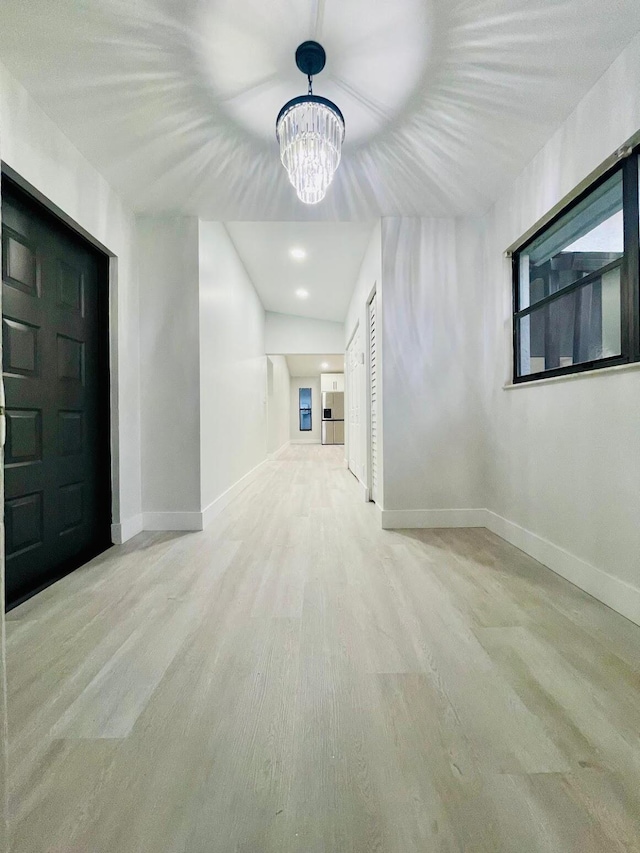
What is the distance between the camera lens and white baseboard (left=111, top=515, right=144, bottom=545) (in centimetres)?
254

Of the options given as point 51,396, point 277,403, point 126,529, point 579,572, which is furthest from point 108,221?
point 277,403

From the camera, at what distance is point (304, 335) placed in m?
6.70

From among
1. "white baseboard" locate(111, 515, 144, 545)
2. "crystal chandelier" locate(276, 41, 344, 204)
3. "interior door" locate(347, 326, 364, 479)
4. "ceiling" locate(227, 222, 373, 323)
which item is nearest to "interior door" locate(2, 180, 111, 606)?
"white baseboard" locate(111, 515, 144, 545)

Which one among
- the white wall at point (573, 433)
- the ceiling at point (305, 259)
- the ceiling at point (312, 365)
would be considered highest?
the ceiling at point (305, 259)

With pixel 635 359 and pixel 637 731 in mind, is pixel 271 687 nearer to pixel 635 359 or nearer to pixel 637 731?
pixel 637 731

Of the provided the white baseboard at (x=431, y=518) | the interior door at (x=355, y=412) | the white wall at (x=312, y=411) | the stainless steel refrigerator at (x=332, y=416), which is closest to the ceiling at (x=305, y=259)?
the interior door at (x=355, y=412)

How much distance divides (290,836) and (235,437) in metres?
3.60

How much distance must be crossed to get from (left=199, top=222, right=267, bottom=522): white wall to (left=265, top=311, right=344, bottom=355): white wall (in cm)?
114

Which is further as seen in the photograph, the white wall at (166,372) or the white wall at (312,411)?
the white wall at (312,411)

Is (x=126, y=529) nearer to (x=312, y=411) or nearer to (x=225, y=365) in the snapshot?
(x=225, y=365)

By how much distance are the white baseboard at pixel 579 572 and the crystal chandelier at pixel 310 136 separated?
2.19 metres

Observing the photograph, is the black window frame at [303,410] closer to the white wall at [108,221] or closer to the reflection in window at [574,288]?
the white wall at [108,221]

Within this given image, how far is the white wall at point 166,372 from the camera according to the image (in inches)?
112

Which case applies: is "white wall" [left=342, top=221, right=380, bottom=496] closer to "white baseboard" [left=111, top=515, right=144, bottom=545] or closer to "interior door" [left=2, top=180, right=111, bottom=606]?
"white baseboard" [left=111, top=515, right=144, bottom=545]
